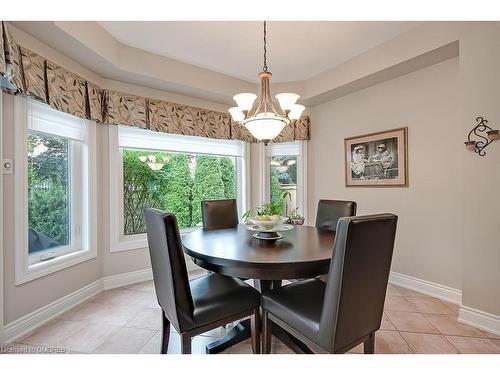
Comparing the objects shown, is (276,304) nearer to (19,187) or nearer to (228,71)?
(19,187)

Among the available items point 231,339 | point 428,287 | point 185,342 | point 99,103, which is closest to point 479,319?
point 428,287

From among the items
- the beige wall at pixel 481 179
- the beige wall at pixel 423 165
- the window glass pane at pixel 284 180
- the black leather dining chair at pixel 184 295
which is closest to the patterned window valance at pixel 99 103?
the window glass pane at pixel 284 180

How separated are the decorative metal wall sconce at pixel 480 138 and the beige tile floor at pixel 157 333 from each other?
4.70 feet

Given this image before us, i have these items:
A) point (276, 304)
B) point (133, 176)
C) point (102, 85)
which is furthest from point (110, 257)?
point (276, 304)

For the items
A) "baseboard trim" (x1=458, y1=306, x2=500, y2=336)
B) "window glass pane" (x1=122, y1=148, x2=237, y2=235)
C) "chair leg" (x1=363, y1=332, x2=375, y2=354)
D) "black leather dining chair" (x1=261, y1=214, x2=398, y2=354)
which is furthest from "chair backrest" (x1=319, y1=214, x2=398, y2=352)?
"window glass pane" (x1=122, y1=148, x2=237, y2=235)

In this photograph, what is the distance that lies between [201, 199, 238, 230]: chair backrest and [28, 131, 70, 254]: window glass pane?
1375 mm

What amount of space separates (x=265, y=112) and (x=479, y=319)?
2.39 m

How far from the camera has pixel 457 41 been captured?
2184 millimetres

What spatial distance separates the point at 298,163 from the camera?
391 centimetres

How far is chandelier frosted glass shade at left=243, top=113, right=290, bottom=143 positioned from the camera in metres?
1.86

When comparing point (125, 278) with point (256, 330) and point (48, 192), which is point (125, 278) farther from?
point (256, 330)

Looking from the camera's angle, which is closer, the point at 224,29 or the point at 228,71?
the point at 224,29

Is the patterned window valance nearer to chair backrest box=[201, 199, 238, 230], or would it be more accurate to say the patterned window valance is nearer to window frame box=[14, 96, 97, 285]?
window frame box=[14, 96, 97, 285]
